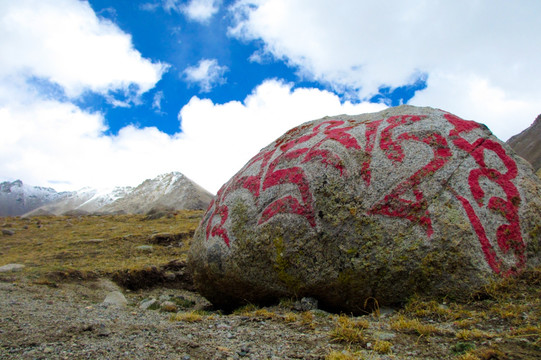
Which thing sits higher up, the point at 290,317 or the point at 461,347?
the point at 461,347

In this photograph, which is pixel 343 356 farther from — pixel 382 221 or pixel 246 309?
pixel 246 309

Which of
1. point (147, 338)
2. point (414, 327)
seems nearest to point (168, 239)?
point (147, 338)

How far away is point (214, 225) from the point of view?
24.3ft

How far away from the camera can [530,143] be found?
3393 inches

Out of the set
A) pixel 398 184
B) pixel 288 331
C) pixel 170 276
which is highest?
pixel 398 184

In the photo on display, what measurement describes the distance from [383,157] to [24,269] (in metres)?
10.8

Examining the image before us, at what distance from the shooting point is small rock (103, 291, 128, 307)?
807 centimetres

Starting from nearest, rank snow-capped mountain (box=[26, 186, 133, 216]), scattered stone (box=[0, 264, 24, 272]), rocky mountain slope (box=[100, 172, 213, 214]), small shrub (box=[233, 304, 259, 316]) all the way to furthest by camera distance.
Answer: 1. small shrub (box=[233, 304, 259, 316])
2. scattered stone (box=[0, 264, 24, 272])
3. rocky mountain slope (box=[100, 172, 213, 214])
4. snow-capped mountain (box=[26, 186, 133, 216])

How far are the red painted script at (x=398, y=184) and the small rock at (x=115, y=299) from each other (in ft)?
9.23

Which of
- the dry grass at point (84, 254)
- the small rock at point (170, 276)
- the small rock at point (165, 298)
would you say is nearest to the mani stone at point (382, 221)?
the small rock at point (165, 298)

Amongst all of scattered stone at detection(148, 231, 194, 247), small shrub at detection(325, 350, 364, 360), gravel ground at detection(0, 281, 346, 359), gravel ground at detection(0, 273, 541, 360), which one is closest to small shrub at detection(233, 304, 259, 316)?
gravel ground at detection(0, 273, 541, 360)

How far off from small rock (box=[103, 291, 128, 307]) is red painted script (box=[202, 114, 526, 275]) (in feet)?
9.23

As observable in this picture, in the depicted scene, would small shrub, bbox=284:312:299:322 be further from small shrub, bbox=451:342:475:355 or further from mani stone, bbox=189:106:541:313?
small shrub, bbox=451:342:475:355

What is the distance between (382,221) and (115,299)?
6.52m
